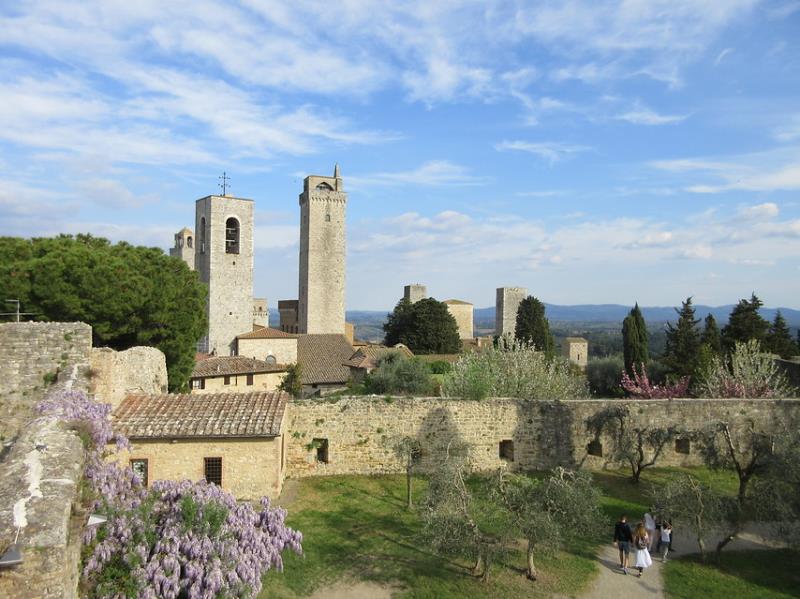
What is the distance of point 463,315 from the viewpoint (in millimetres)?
87812

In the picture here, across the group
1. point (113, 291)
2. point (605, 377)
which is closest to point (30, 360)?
point (113, 291)

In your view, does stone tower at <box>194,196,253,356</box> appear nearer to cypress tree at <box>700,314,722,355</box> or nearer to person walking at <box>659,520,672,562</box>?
cypress tree at <box>700,314,722,355</box>

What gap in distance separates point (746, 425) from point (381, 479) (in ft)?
40.5

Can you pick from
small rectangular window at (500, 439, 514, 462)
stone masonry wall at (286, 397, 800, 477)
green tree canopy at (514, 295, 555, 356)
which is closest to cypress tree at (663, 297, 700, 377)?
green tree canopy at (514, 295, 555, 356)

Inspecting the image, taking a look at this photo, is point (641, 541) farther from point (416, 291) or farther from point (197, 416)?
point (416, 291)

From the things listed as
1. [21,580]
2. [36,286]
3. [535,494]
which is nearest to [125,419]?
[36,286]

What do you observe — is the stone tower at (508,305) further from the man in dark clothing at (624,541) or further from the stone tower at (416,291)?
the man in dark clothing at (624,541)

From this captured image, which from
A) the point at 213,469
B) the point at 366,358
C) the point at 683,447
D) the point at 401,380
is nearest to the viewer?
the point at 213,469

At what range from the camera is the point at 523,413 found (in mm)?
19812

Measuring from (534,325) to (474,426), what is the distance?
42.0 m

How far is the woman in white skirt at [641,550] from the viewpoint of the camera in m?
13.0

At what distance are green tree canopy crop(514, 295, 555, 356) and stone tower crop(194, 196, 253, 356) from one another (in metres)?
26.0

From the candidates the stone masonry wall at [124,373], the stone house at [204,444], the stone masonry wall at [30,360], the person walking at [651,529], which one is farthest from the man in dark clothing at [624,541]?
the stone masonry wall at [30,360]

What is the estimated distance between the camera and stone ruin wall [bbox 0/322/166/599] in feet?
21.4
